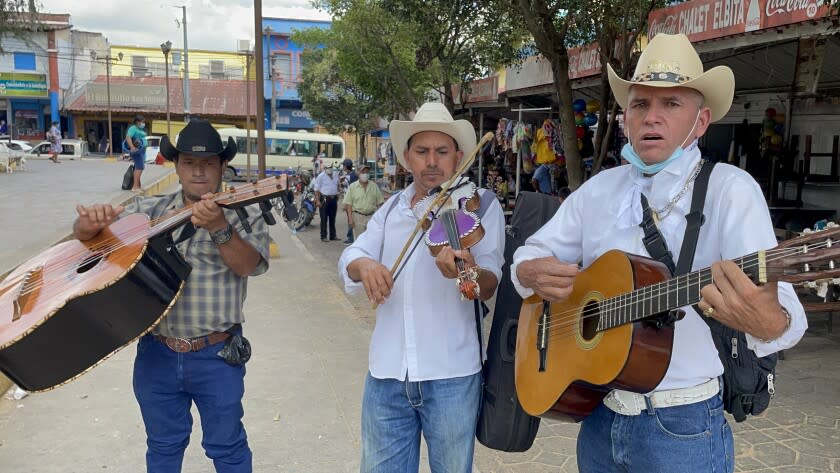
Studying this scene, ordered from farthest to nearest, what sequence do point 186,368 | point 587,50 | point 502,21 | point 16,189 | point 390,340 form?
point 16,189 < point 502,21 < point 587,50 < point 186,368 < point 390,340

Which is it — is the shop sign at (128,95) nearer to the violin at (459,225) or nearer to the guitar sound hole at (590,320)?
the violin at (459,225)

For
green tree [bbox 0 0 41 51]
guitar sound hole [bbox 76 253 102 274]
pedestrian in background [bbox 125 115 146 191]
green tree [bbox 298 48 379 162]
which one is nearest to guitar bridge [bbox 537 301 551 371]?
guitar sound hole [bbox 76 253 102 274]

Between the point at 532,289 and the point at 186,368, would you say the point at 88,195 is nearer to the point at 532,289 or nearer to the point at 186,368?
the point at 186,368

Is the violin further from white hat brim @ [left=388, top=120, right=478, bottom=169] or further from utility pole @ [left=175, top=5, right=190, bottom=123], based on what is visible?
utility pole @ [left=175, top=5, right=190, bottom=123]

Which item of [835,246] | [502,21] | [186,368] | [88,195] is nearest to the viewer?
[835,246]

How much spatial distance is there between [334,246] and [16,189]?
7013 mm

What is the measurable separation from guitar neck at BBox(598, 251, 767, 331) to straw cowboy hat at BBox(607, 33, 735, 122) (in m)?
0.59

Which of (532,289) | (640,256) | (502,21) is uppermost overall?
(502,21)

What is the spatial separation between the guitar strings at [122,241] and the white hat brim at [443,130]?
1.66 feet

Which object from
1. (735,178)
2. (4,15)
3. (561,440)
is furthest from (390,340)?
(4,15)

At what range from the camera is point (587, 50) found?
805 cm

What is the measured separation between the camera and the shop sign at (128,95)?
3972cm

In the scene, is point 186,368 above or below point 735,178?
below

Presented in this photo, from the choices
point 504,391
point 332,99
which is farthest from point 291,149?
point 504,391
